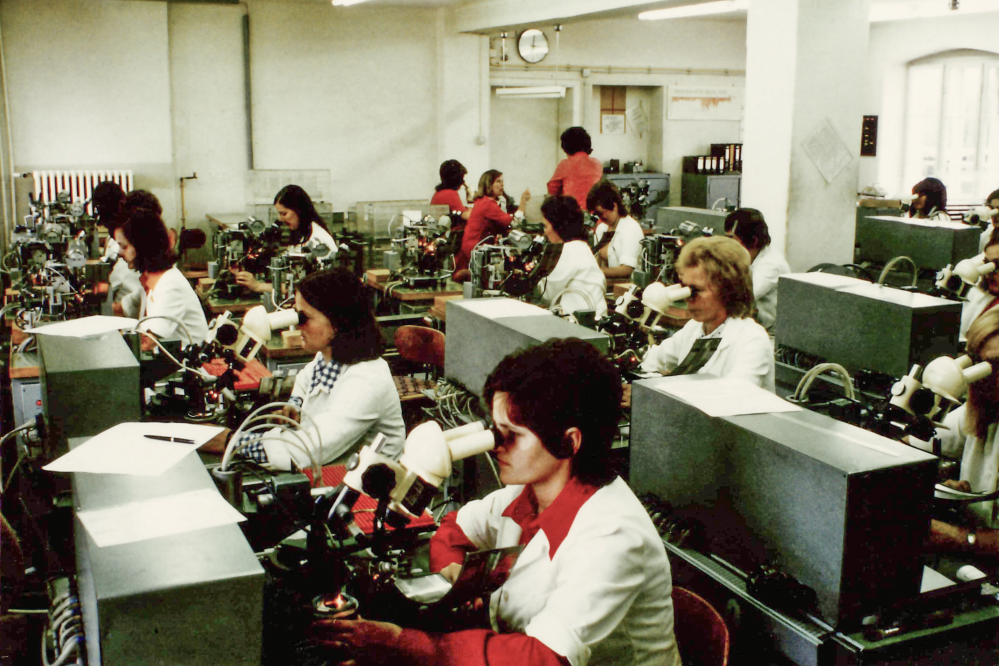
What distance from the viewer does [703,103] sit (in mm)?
10352

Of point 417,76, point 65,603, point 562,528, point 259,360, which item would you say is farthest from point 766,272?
point 417,76

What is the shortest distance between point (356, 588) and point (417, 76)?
7.93 metres

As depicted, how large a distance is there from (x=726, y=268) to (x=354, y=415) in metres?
1.21

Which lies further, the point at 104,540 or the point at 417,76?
the point at 417,76

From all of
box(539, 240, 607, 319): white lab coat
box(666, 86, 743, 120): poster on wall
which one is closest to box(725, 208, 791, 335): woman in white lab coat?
box(539, 240, 607, 319): white lab coat

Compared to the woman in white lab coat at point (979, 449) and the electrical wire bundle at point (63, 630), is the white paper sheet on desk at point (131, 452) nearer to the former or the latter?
the electrical wire bundle at point (63, 630)

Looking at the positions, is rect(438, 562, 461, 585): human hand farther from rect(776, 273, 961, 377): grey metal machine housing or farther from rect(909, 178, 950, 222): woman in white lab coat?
rect(909, 178, 950, 222): woman in white lab coat

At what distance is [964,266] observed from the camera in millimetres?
3311

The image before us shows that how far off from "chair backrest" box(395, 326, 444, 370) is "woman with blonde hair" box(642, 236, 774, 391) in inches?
38.9

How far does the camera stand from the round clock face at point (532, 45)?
29.9 feet

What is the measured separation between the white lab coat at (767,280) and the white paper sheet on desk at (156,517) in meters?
3.27

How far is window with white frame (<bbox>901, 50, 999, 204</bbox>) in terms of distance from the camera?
9.55 meters

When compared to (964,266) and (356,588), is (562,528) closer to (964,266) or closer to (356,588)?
(356,588)

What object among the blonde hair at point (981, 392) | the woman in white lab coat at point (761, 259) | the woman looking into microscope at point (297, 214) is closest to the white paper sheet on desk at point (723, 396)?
the blonde hair at point (981, 392)
